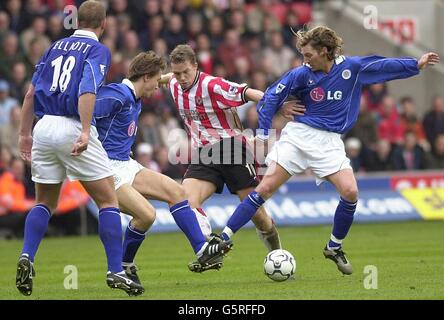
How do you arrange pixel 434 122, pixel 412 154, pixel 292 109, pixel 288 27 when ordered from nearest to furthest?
pixel 292 109 → pixel 412 154 → pixel 434 122 → pixel 288 27

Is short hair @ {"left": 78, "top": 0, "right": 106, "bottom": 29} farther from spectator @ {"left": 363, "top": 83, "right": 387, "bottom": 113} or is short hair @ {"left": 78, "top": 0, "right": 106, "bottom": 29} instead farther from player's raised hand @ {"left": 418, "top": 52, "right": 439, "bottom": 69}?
spectator @ {"left": 363, "top": 83, "right": 387, "bottom": 113}

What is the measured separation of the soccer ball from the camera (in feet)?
31.7

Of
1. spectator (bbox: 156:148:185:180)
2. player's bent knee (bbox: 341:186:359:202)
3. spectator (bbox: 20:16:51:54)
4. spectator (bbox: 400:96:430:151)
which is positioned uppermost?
spectator (bbox: 20:16:51:54)

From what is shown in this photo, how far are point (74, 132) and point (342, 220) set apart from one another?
3.02 meters

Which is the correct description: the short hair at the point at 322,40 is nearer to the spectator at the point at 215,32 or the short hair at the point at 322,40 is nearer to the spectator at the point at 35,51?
the spectator at the point at 35,51

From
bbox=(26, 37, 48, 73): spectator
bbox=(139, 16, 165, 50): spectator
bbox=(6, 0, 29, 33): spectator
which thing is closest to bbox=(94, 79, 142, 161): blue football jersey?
bbox=(26, 37, 48, 73): spectator

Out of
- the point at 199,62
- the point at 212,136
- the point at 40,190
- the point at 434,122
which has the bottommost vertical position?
the point at 40,190

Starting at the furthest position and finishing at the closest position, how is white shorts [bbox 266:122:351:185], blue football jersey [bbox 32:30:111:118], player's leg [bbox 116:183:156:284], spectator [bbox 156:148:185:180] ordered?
1. spectator [bbox 156:148:185:180]
2. white shorts [bbox 266:122:351:185]
3. player's leg [bbox 116:183:156:284]
4. blue football jersey [bbox 32:30:111:118]

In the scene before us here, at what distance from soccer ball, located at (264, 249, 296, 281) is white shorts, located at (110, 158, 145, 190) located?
148 cm

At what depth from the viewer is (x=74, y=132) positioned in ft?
28.5

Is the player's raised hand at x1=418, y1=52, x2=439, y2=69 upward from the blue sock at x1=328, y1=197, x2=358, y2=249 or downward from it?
upward

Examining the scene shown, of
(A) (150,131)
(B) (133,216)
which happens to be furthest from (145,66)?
(A) (150,131)

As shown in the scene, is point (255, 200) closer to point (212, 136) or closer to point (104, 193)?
point (212, 136)
